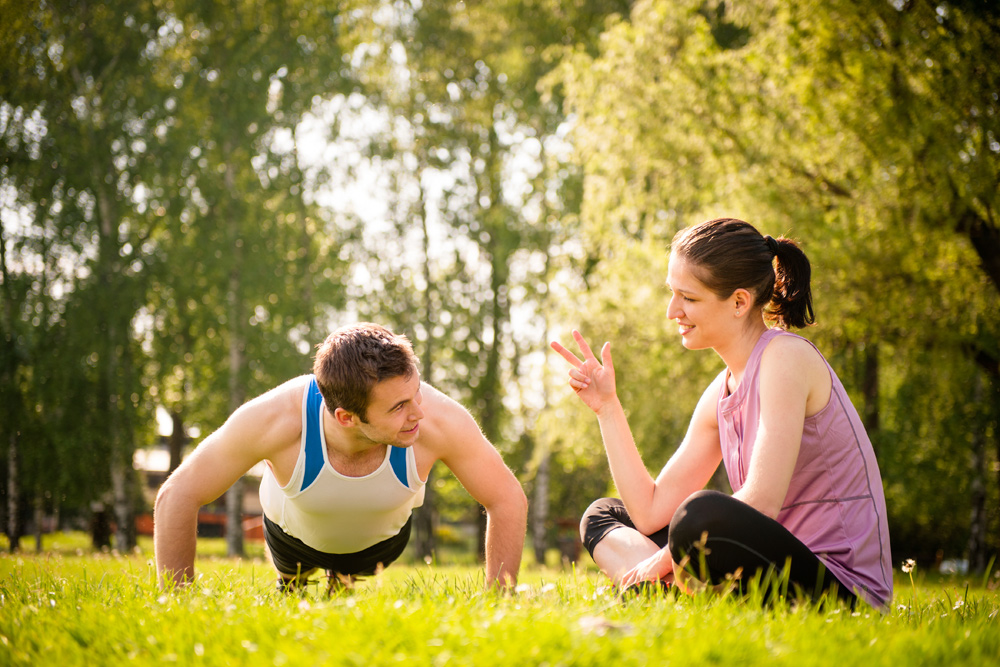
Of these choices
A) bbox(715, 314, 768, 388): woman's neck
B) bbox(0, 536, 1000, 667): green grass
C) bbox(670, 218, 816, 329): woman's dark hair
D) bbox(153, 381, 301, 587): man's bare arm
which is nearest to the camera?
bbox(0, 536, 1000, 667): green grass

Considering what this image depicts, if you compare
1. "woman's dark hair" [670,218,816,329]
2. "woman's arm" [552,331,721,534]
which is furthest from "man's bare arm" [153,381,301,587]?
"woman's dark hair" [670,218,816,329]

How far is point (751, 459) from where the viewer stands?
9.23ft

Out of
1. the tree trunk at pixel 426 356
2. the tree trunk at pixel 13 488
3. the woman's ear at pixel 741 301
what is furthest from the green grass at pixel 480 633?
the tree trunk at pixel 426 356

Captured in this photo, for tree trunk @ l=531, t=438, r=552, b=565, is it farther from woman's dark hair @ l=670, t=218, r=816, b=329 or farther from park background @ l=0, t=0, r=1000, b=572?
woman's dark hair @ l=670, t=218, r=816, b=329

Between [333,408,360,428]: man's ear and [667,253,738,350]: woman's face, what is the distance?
1702mm

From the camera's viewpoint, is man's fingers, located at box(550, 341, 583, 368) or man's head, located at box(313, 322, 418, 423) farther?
man's fingers, located at box(550, 341, 583, 368)

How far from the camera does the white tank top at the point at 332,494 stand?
384 centimetres

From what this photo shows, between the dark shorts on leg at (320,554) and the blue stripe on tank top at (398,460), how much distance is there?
2.20 ft

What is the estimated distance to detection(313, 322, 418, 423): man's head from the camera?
357cm

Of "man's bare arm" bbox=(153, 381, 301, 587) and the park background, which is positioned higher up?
the park background

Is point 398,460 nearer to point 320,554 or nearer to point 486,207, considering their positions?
point 320,554

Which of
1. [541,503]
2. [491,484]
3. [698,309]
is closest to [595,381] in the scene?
[698,309]

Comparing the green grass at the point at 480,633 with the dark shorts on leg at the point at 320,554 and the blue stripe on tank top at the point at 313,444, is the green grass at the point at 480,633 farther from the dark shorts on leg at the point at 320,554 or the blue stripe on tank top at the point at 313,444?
the dark shorts on leg at the point at 320,554

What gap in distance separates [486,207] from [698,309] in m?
18.7
